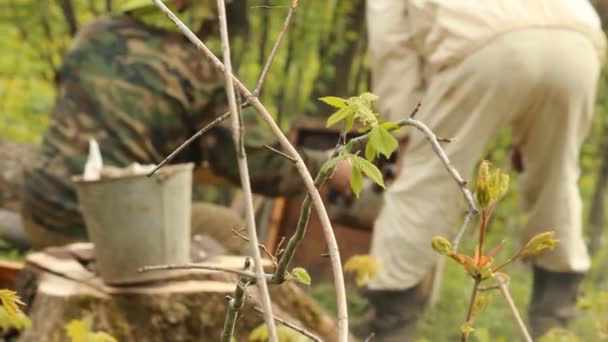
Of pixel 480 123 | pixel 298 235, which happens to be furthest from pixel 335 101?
pixel 480 123

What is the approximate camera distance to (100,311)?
272 cm

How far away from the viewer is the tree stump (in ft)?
8.86

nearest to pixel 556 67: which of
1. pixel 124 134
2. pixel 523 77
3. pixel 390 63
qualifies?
pixel 523 77

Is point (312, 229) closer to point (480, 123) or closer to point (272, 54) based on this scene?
point (480, 123)

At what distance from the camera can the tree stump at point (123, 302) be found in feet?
8.86

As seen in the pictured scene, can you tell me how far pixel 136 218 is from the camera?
260cm

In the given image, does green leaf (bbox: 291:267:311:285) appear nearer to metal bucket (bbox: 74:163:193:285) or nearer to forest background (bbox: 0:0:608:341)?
metal bucket (bbox: 74:163:193:285)

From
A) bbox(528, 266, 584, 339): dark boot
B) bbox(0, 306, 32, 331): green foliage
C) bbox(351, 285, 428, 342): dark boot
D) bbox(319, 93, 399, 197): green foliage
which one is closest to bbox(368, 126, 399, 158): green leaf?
bbox(319, 93, 399, 197): green foliage

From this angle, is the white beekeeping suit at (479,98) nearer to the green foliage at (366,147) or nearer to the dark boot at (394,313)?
the dark boot at (394,313)

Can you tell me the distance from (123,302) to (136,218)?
0.29 metres

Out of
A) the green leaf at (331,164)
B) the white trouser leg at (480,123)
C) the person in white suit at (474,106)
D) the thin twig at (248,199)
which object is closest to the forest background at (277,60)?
the person in white suit at (474,106)

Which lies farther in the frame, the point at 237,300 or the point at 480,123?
the point at 480,123

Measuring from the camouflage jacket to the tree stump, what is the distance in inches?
25.4

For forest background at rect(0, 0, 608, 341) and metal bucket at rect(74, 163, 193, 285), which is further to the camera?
forest background at rect(0, 0, 608, 341)
